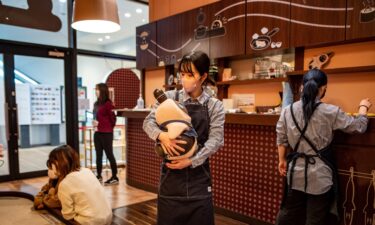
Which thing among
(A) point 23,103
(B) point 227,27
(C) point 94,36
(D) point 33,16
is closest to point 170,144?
(B) point 227,27

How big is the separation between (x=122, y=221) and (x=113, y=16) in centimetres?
189

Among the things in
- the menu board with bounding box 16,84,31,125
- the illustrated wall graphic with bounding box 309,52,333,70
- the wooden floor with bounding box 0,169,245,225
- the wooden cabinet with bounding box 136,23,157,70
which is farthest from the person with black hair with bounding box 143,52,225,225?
the menu board with bounding box 16,84,31,125

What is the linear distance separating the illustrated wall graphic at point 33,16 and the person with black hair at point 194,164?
4.19 m

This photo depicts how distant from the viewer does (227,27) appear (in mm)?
3439

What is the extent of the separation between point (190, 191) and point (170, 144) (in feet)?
0.81

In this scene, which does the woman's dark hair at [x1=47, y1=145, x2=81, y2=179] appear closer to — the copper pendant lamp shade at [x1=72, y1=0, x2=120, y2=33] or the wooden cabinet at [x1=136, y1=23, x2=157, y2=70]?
the copper pendant lamp shade at [x1=72, y1=0, x2=120, y2=33]

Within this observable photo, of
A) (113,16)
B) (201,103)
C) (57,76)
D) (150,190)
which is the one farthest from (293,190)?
(57,76)

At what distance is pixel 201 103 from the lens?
1.33 m

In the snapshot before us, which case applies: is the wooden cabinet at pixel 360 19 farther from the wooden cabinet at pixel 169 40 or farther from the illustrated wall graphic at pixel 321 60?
the wooden cabinet at pixel 169 40

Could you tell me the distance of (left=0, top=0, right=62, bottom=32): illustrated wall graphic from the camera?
4.37 m

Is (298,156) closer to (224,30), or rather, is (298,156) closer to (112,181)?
(224,30)

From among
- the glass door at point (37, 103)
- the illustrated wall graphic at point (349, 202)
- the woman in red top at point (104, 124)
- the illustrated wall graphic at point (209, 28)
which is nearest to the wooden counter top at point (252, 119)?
the illustrated wall graphic at point (349, 202)

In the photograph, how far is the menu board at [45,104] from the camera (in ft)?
15.9

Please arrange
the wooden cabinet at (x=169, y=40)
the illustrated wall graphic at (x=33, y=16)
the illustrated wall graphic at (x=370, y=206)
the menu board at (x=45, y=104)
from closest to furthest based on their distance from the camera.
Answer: the illustrated wall graphic at (x=370, y=206)
the wooden cabinet at (x=169, y=40)
the illustrated wall graphic at (x=33, y=16)
the menu board at (x=45, y=104)
